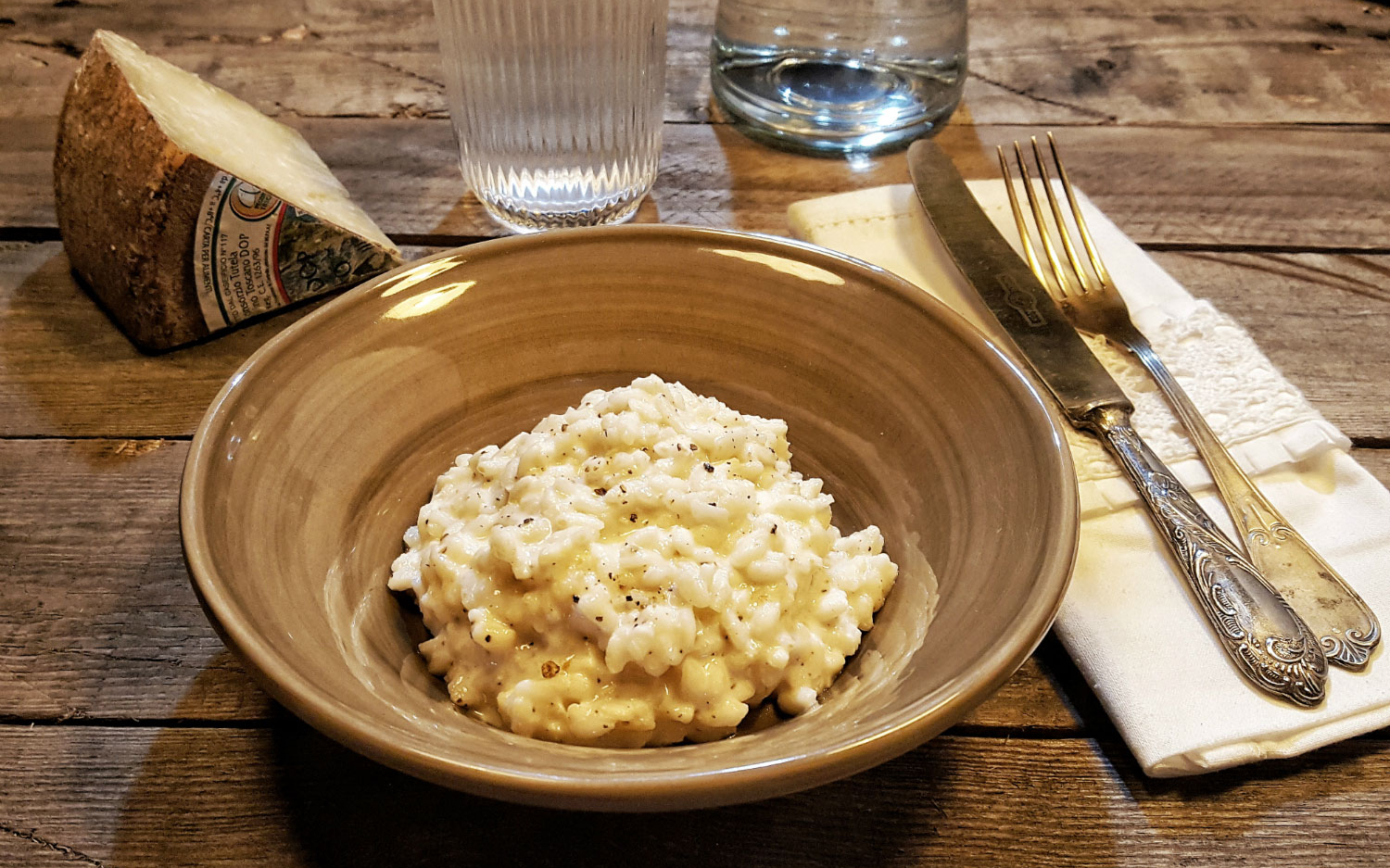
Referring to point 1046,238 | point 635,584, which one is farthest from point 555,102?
point 635,584

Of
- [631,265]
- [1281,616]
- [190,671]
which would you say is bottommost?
[190,671]

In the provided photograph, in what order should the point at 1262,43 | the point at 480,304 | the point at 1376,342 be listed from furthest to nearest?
the point at 1262,43, the point at 1376,342, the point at 480,304

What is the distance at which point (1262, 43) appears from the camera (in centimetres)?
190

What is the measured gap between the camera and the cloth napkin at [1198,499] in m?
0.76

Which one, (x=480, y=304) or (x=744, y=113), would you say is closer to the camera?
(x=480, y=304)

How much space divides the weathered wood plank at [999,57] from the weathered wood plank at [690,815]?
3.78 ft

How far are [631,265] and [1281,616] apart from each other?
613mm

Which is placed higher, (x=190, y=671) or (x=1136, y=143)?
(x=1136, y=143)

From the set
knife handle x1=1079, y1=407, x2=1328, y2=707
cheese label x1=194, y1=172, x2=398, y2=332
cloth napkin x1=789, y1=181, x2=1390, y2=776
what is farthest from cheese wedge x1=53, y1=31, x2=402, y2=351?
knife handle x1=1079, y1=407, x2=1328, y2=707

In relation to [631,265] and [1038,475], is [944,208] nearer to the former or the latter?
[631,265]

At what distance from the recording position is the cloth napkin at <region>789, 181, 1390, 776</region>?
759 millimetres

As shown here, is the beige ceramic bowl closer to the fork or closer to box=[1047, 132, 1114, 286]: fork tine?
the fork

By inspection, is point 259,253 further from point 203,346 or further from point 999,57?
point 999,57

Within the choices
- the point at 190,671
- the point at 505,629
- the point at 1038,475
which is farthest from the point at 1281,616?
the point at 190,671
